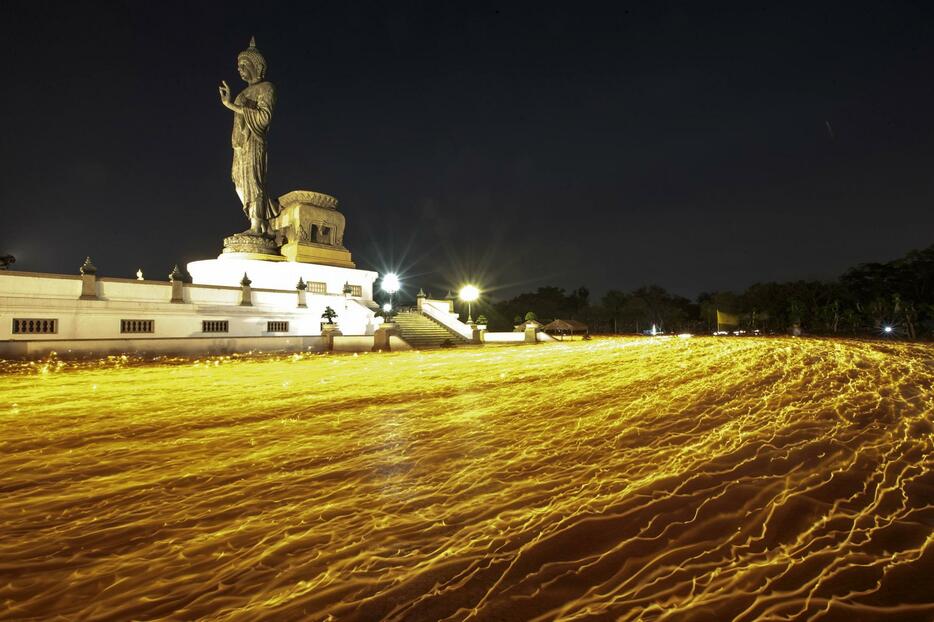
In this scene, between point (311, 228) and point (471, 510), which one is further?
point (311, 228)

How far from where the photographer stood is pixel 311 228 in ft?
110

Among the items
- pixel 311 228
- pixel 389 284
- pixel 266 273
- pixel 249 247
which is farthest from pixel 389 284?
pixel 249 247

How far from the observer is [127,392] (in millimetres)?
10477

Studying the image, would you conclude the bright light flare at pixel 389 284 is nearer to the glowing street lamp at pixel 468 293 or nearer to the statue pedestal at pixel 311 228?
the statue pedestal at pixel 311 228

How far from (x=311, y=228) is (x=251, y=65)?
1243 centimetres

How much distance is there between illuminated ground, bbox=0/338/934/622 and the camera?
2824 millimetres

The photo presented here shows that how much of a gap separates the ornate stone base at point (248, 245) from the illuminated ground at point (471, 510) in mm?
22845

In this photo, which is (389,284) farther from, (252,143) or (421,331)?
(252,143)

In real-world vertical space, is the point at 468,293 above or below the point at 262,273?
below

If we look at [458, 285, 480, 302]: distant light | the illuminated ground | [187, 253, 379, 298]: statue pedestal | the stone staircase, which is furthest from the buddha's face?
the illuminated ground

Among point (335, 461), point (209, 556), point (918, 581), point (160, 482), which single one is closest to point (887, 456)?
point (918, 581)

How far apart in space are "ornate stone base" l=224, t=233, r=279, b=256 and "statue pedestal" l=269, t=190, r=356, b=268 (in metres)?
1.32

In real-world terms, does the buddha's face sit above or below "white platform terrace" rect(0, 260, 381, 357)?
above

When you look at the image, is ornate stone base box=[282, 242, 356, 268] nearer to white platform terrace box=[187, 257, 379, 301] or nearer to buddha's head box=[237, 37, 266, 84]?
white platform terrace box=[187, 257, 379, 301]
